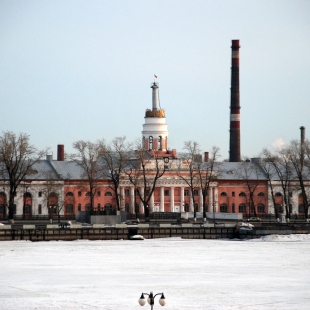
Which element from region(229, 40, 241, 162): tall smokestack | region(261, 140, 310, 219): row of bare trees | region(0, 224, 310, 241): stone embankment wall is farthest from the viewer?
region(229, 40, 241, 162): tall smokestack

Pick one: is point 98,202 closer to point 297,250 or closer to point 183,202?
point 183,202

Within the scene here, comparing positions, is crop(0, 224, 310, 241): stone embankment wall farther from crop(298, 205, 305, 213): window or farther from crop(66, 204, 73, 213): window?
crop(298, 205, 305, 213): window

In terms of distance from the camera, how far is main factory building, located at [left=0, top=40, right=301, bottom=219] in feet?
424

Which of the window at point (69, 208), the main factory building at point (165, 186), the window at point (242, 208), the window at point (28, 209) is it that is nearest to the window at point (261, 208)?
the main factory building at point (165, 186)

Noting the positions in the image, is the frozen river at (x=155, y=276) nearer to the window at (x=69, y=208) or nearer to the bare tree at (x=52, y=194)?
the bare tree at (x=52, y=194)

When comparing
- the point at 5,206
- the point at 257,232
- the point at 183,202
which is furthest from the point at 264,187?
the point at 257,232

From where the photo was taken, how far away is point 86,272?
5781cm

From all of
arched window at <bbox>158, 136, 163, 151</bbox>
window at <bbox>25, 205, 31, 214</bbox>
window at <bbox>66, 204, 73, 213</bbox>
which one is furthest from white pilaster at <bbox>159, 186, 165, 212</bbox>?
window at <bbox>25, 205, 31, 214</bbox>

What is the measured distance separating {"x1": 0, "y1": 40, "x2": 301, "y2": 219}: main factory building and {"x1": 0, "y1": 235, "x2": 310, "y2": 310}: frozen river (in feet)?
158

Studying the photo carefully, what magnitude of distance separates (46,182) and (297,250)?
58458mm

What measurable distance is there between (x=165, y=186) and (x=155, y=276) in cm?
8101

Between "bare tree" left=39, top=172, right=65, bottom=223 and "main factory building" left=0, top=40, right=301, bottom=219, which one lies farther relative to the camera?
"main factory building" left=0, top=40, right=301, bottom=219

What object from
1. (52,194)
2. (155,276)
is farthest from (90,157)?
(155,276)

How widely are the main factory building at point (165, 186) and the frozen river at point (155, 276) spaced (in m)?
48.0
